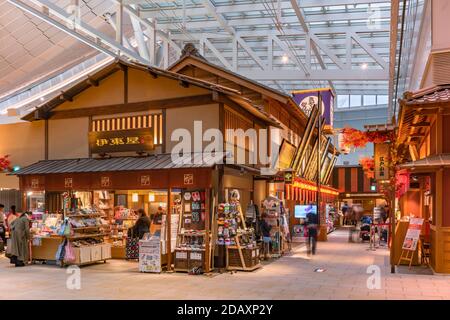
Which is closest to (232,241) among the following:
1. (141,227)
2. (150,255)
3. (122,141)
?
(150,255)

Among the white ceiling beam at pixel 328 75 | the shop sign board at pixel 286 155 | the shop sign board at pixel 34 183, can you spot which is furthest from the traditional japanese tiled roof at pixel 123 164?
the white ceiling beam at pixel 328 75

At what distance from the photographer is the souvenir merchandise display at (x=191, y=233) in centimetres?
1290

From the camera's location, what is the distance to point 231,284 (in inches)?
440

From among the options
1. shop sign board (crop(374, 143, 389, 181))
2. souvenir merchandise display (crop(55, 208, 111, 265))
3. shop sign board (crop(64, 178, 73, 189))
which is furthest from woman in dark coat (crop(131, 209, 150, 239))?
shop sign board (crop(374, 143, 389, 181))

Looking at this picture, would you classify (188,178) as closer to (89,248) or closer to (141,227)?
(141,227)

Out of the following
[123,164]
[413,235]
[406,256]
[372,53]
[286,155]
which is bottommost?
[406,256]

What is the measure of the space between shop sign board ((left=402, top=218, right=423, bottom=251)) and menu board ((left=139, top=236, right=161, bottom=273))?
22.8ft

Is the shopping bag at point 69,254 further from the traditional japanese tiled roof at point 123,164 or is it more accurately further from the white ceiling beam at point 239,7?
the white ceiling beam at point 239,7

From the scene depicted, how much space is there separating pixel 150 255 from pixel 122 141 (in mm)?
3708

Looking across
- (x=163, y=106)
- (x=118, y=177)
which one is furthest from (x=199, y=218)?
(x=163, y=106)

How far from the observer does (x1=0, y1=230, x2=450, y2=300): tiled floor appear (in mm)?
9883

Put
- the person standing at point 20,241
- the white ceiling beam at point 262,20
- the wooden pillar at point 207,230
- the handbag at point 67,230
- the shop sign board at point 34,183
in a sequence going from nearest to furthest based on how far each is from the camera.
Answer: the wooden pillar at point 207,230 → the handbag at point 67,230 → the person standing at point 20,241 → the shop sign board at point 34,183 → the white ceiling beam at point 262,20

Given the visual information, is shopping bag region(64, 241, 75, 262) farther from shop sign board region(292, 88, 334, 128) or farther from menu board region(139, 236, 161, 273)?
shop sign board region(292, 88, 334, 128)

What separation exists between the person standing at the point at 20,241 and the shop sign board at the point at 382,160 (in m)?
10.8
